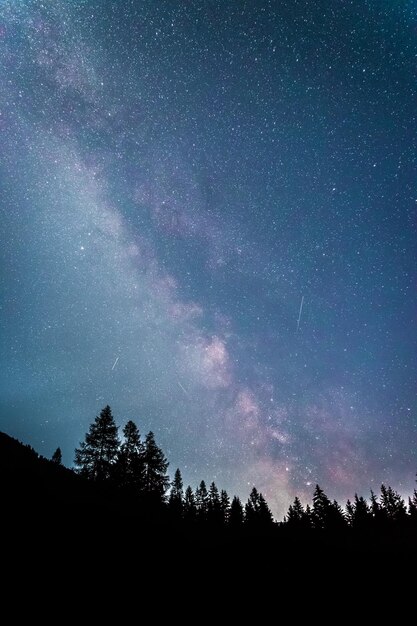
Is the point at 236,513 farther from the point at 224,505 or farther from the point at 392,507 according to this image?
the point at 392,507

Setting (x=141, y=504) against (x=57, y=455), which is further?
(x=57, y=455)

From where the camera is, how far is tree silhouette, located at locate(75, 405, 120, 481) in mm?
33594

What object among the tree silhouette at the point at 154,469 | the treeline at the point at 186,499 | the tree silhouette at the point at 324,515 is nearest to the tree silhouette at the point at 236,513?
the treeline at the point at 186,499

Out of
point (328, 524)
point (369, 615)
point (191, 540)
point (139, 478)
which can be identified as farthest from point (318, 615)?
point (328, 524)

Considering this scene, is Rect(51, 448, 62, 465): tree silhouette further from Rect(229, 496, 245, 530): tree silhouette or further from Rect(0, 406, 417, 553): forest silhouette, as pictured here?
Rect(229, 496, 245, 530): tree silhouette

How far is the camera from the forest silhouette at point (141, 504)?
1644cm

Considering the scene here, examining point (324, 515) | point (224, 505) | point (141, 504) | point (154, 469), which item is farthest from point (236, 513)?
point (141, 504)

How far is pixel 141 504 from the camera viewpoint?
83.3 ft

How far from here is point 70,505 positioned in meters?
17.1

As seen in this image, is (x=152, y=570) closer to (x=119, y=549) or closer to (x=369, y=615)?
(x=119, y=549)

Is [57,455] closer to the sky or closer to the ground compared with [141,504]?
closer to the sky

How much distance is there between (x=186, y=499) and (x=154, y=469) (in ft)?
116

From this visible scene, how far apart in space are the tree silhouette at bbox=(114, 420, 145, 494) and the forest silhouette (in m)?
0.10

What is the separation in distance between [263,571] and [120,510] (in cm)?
957
